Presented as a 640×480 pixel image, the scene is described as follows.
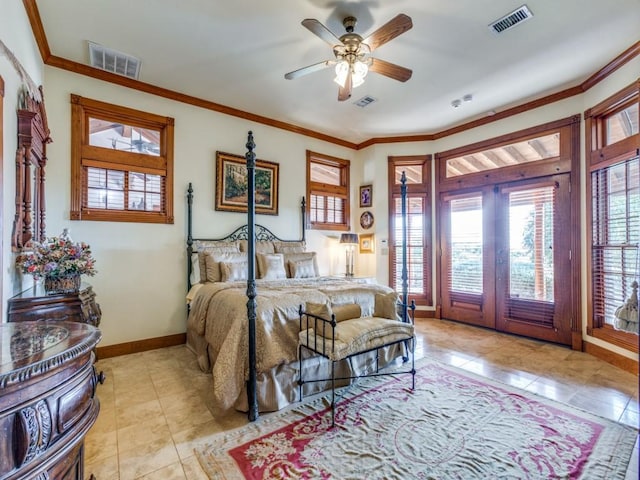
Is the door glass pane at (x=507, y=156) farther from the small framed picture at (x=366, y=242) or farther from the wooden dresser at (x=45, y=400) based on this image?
the wooden dresser at (x=45, y=400)

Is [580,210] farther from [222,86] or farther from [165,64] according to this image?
[165,64]

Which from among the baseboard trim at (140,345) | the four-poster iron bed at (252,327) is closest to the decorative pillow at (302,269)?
the four-poster iron bed at (252,327)

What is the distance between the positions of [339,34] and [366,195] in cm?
315

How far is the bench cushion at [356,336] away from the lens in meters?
2.28

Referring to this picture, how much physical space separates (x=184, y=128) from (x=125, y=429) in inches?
137

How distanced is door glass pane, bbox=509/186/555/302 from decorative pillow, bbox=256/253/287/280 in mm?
3288

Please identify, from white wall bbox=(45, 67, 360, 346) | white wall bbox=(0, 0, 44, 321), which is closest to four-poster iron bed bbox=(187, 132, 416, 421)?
white wall bbox=(45, 67, 360, 346)

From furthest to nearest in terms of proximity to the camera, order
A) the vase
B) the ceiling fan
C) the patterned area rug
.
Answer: the ceiling fan < the vase < the patterned area rug

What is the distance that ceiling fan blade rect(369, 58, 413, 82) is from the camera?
9.02 ft

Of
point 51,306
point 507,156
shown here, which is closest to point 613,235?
point 507,156

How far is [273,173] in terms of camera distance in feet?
16.1

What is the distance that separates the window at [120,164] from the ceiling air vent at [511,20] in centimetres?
376

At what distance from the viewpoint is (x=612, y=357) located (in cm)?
328

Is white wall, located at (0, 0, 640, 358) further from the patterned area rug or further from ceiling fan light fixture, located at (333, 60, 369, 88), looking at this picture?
ceiling fan light fixture, located at (333, 60, 369, 88)
